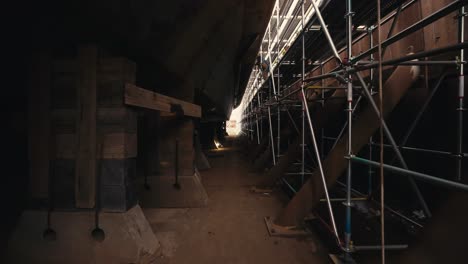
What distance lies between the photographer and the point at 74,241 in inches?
89.4

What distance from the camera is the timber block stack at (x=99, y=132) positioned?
7.63ft

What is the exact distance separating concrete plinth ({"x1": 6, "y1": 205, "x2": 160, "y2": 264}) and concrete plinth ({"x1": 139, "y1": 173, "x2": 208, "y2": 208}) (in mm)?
1699

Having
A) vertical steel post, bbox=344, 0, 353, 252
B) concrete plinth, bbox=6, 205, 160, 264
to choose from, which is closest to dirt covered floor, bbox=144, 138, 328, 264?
concrete plinth, bbox=6, 205, 160, 264

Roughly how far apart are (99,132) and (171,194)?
2.05 m

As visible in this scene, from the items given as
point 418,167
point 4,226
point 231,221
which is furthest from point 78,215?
point 418,167

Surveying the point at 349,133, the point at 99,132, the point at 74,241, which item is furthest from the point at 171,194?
the point at 349,133

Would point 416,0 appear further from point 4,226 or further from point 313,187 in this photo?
point 4,226

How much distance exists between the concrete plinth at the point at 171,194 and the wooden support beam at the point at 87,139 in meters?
1.73

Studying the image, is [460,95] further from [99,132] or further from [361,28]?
[99,132]

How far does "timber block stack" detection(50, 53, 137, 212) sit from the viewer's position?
91.5 inches

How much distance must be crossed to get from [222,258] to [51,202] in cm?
189

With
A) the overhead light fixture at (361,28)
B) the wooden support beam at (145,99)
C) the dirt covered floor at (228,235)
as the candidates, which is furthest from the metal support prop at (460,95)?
the wooden support beam at (145,99)

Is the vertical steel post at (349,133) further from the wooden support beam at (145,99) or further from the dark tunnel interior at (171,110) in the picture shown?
the wooden support beam at (145,99)

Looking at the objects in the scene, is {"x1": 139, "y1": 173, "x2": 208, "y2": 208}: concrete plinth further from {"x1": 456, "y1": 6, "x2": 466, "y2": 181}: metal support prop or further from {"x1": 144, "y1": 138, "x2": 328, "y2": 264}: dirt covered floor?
{"x1": 456, "y1": 6, "x2": 466, "y2": 181}: metal support prop
